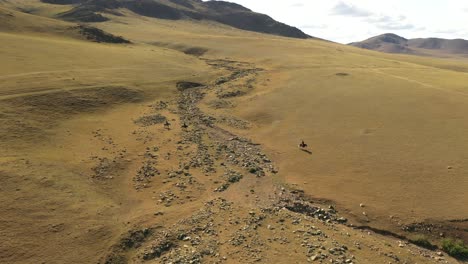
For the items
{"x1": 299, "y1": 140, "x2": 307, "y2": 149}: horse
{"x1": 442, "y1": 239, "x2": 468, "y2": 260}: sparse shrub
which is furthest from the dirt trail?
{"x1": 299, "y1": 140, "x2": 307, "y2": 149}: horse

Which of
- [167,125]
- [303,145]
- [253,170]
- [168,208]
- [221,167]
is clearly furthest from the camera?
[167,125]

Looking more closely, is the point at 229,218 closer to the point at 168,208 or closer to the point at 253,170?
the point at 168,208

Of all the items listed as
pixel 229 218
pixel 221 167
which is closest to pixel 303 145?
pixel 221 167

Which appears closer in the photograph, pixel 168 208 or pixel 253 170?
pixel 168 208

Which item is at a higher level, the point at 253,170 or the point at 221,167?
the point at 253,170

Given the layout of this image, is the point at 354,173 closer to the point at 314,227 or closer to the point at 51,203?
the point at 314,227

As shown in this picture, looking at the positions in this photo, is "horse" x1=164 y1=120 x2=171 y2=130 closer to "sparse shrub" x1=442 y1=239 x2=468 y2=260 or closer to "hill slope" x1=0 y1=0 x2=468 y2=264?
"hill slope" x1=0 y1=0 x2=468 y2=264

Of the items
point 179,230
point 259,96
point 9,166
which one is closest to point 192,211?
point 179,230
